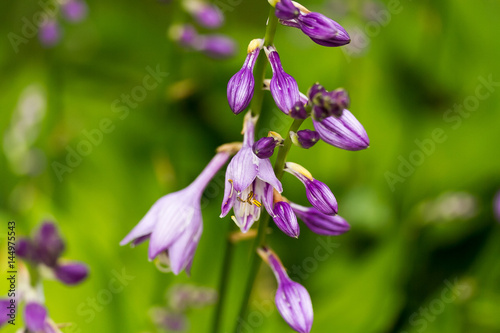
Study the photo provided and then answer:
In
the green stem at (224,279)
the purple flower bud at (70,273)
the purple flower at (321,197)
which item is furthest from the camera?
the green stem at (224,279)

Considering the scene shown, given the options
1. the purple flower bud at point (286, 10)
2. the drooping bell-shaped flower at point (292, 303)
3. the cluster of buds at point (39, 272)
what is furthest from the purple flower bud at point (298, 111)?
the cluster of buds at point (39, 272)

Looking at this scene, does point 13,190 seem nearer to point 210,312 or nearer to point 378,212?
point 210,312

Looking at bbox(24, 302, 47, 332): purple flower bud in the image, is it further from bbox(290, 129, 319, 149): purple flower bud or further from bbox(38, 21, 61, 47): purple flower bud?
bbox(38, 21, 61, 47): purple flower bud

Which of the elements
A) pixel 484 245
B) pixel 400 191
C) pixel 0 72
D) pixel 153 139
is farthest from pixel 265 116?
pixel 0 72

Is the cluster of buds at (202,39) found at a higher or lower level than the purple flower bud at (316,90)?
lower

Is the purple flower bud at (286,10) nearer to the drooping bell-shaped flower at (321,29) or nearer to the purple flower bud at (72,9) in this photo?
the drooping bell-shaped flower at (321,29)

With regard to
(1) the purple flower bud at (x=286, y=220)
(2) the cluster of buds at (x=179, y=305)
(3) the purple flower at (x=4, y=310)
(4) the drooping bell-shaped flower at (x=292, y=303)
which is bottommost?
(2) the cluster of buds at (x=179, y=305)

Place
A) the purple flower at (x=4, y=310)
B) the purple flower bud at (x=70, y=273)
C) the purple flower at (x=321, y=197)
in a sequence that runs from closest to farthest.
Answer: the purple flower at (x=321, y=197) → the purple flower at (x=4, y=310) → the purple flower bud at (x=70, y=273)
